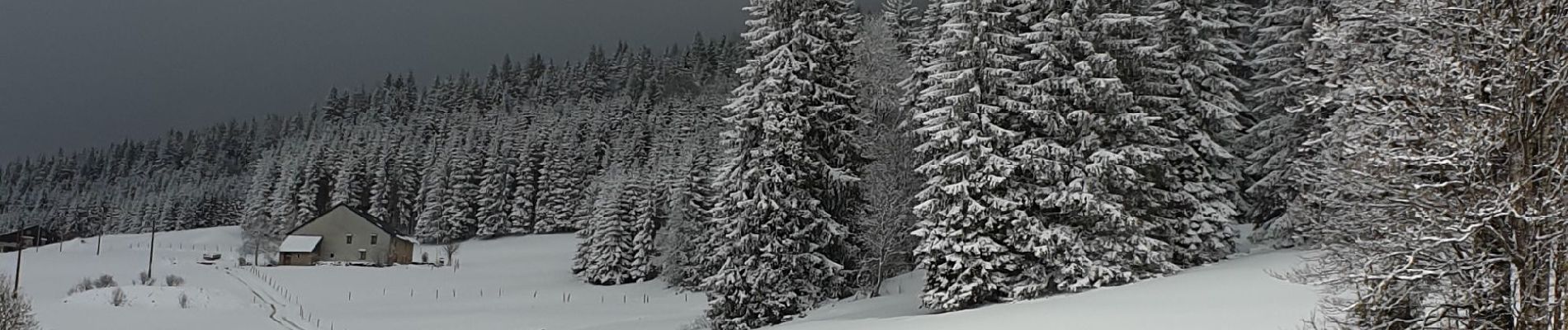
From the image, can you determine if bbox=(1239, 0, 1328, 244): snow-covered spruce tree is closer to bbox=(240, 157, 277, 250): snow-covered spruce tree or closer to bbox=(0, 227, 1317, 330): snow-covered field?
bbox=(0, 227, 1317, 330): snow-covered field

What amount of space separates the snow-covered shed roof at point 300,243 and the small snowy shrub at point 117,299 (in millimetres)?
36832

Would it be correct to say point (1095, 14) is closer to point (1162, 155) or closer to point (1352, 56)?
point (1162, 155)

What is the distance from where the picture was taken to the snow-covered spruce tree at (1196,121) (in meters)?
22.7

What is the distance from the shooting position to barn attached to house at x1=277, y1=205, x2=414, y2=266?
257ft

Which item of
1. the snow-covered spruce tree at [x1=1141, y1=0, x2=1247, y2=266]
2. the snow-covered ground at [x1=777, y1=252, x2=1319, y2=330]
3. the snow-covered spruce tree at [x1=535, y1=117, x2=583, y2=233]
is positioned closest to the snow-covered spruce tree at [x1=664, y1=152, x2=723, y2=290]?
the snow-covered spruce tree at [x1=1141, y1=0, x2=1247, y2=266]

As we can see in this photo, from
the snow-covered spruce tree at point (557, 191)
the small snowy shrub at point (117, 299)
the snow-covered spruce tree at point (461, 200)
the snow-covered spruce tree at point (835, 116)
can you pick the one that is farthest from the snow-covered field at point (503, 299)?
the snow-covered spruce tree at point (461, 200)

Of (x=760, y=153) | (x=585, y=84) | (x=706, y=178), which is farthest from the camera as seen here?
(x=585, y=84)

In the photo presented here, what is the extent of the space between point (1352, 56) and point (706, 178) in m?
46.4

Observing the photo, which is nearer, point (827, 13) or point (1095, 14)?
point (1095, 14)

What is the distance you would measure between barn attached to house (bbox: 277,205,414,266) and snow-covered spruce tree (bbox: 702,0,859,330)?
6079 cm

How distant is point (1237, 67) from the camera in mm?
30641

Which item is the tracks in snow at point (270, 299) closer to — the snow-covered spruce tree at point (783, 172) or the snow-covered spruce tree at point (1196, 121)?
the snow-covered spruce tree at point (783, 172)

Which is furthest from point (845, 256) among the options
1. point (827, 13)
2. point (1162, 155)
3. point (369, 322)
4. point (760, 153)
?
point (369, 322)

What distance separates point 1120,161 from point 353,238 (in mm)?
71516
